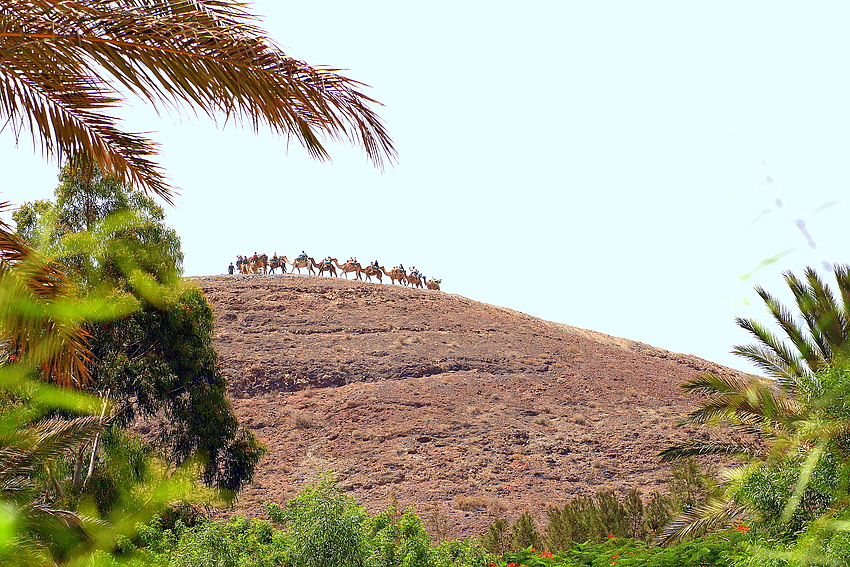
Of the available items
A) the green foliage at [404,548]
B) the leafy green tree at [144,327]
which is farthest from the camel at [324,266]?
the green foliage at [404,548]

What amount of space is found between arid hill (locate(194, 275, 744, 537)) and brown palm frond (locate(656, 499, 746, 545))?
7.23 meters

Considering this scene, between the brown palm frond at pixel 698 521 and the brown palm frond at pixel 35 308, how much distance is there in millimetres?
12341

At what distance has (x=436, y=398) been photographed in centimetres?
3506

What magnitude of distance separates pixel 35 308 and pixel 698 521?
13.0 meters

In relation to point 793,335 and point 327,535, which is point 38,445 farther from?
point 793,335

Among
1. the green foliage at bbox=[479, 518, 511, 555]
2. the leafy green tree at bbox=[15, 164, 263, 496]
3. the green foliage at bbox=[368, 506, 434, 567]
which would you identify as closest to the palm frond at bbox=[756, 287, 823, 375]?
the green foliage at bbox=[368, 506, 434, 567]

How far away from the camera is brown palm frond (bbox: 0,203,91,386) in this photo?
4.49 meters

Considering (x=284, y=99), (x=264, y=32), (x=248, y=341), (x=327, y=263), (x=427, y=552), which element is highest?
(x=327, y=263)

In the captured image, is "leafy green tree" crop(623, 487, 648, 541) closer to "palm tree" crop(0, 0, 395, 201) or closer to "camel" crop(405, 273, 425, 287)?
"palm tree" crop(0, 0, 395, 201)

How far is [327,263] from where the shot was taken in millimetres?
52781

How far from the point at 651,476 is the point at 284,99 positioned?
2585 cm

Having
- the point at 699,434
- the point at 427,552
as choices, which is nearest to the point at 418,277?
the point at 699,434

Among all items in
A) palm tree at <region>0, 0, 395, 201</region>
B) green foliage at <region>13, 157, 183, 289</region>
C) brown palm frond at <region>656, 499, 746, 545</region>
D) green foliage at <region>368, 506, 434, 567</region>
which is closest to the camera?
palm tree at <region>0, 0, 395, 201</region>

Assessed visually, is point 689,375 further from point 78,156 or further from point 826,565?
point 78,156
